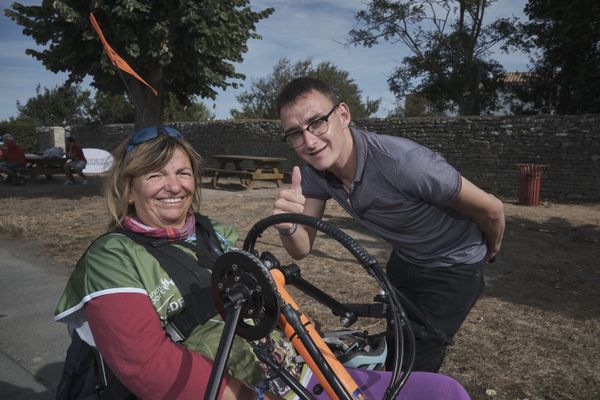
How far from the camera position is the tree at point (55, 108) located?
4150 centimetres

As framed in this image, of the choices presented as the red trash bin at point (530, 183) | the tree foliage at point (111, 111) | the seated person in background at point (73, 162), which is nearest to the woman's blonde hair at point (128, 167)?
the red trash bin at point (530, 183)

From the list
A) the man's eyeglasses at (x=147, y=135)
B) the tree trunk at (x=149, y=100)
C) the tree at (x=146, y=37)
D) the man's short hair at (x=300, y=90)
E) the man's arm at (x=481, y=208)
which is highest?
the tree at (x=146, y=37)

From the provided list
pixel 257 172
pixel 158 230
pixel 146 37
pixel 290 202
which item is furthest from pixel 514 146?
pixel 158 230

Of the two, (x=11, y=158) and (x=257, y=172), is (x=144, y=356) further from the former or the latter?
(x=11, y=158)

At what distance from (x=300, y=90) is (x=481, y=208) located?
2.78 feet

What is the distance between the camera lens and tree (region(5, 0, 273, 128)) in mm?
9625

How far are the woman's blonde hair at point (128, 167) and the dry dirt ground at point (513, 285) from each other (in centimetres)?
221

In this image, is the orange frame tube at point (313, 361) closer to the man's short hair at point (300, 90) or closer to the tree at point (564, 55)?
the man's short hair at point (300, 90)

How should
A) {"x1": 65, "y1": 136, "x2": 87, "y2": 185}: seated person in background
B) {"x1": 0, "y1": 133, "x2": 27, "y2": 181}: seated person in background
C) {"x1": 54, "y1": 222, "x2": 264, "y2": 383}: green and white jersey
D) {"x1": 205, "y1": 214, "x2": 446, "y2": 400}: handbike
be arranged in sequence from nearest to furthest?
{"x1": 205, "y1": 214, "x2": 446, "y2": 400}: handbike < {"x1": 54, "y1": 222, "x2": 264, "y2": 383}: green and white jersey < {"x1": 0, "y1": 133, "x2": 27, "y2": 181}: seated person in background < {"x1": 65, "y1": 136, "x2": 87, "y2": 185}: seated person in background

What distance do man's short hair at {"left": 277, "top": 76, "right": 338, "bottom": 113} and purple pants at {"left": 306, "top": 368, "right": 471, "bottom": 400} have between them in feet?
3.23

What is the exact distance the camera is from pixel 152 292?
1.44 m

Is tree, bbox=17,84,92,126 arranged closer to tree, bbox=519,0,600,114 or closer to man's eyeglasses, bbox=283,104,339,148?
tree, bbox=519,0,600,114

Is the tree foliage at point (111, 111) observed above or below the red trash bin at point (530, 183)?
above

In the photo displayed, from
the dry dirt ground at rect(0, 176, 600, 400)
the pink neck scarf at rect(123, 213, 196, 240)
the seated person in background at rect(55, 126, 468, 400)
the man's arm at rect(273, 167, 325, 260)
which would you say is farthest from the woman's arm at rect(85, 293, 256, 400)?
the dry dirt ground at rect(0, 176, 600, 400)
